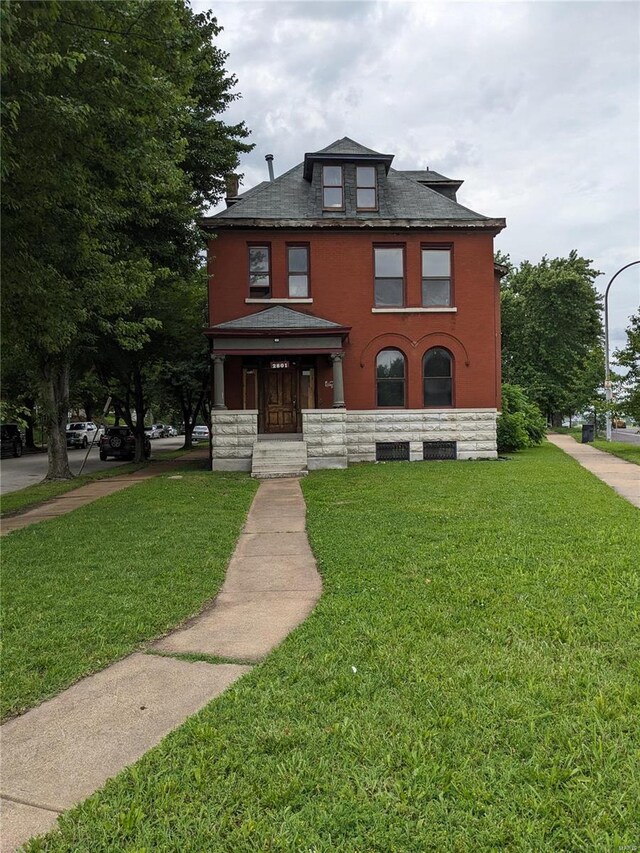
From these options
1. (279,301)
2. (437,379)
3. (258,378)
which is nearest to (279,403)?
(258,378)

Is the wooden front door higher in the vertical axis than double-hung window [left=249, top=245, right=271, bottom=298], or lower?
lower

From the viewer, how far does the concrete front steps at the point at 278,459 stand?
1527 centimetres

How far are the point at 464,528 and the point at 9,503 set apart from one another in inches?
403

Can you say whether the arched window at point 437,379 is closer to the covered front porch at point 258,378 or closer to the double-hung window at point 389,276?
the double-hung window at point 389,276

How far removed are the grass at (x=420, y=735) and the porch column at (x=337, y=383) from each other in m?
11.5

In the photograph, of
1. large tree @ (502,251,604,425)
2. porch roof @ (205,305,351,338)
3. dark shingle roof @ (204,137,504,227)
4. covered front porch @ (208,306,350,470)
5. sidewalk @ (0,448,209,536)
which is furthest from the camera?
large tree @ (502,251,604,425)

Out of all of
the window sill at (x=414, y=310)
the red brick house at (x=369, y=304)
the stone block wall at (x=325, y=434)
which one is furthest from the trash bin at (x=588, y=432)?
the stone block wall at (x=325, y=434)

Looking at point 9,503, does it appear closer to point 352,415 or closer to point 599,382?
point 352,415

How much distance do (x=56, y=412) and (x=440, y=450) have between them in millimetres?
12013

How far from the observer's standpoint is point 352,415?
18391 millimetres

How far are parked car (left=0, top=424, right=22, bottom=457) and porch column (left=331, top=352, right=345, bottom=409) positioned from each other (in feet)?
73.5

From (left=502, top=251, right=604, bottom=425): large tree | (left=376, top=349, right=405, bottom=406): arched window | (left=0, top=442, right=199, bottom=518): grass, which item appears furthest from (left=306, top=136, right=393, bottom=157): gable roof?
(left=502, top=251, right=604, bottom=425): large tree

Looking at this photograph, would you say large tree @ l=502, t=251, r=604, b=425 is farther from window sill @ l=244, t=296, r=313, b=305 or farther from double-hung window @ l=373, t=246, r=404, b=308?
window sill @ l=244, t=296, r=313, b=305

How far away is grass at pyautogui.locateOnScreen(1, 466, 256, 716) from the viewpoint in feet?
12.6
